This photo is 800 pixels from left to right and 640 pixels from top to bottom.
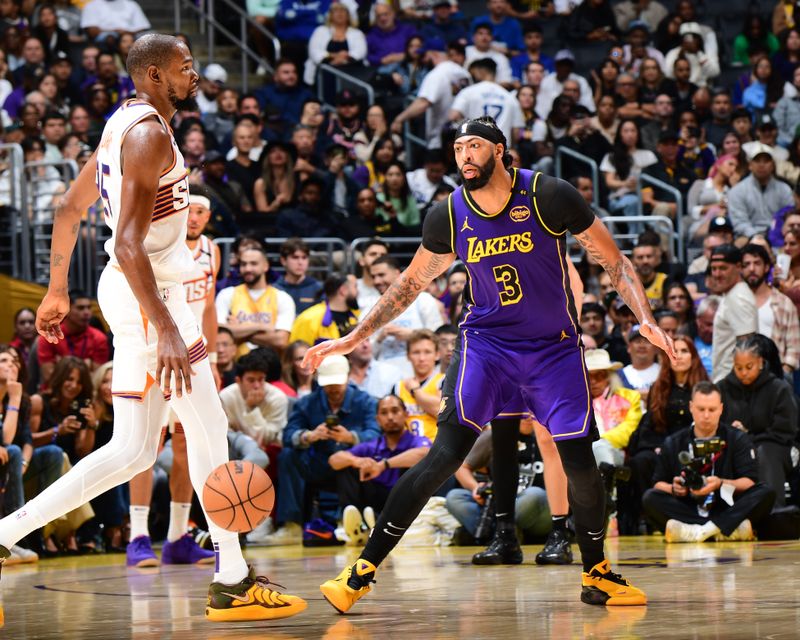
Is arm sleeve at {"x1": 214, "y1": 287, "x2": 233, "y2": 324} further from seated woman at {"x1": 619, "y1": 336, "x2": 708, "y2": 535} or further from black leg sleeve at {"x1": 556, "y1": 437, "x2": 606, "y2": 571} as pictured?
black leg sleeve at {"x1": 556, "y1": 437, "x2": 606, "y2": 571}

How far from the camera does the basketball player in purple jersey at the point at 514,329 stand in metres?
5.92

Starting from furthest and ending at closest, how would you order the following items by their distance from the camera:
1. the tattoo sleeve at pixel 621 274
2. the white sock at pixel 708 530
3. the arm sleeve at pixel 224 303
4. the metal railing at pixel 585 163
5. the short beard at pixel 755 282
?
1. the metal railing at pixel 585 163
2. the arm sleeve at pixel 224 303
3. the short beard at pixel 755 282
4. the white sock at pixel 708 530
5. the tattoo sleeve at pixel 621 274

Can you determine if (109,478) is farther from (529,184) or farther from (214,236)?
(214,236)

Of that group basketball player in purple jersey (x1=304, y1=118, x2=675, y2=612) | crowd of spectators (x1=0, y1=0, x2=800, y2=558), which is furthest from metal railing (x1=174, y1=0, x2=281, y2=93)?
basketball player in purple jersey (x1=304, y1=118, x2=675, y2=612)

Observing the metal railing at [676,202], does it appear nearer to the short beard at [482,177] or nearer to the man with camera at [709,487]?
the man with camera at [709,487]

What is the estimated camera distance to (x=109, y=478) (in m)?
5.43

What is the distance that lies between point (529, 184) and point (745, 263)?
6.00 meters

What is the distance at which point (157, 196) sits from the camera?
5504 mm

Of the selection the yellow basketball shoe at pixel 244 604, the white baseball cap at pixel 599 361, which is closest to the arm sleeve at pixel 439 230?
the yellow basketball shoe at pixel 244 604

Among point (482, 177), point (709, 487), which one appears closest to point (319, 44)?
point (709, 487)

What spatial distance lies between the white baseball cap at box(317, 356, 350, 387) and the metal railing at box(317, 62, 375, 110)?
6.52 metres

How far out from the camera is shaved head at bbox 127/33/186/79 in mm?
5535

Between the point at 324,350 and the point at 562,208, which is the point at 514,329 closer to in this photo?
the point at 562,208

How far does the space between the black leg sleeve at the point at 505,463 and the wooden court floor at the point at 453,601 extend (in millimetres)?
376
